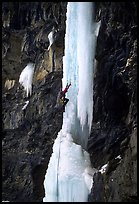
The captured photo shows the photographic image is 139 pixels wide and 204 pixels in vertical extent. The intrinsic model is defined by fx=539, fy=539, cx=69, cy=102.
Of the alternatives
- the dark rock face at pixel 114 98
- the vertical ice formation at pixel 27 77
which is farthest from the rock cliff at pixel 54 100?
the vertical ice formation at pixel 27 77

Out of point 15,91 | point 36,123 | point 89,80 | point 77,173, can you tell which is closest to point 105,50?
point 89,80

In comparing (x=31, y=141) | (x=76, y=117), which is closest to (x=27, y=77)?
(x=31, y=141)

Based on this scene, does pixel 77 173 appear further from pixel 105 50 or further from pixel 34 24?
pixel 34 24

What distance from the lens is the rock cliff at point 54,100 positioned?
15.4 m

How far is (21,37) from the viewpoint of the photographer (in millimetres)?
23938

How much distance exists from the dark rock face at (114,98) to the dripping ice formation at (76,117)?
363 millimetres

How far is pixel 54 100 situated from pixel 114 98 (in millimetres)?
4727

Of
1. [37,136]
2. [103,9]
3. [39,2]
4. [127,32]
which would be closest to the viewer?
[127,32]

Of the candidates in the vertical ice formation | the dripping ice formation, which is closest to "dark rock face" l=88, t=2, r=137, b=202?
the dripping ice formation

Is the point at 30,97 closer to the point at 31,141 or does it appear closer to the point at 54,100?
the point at 54,100

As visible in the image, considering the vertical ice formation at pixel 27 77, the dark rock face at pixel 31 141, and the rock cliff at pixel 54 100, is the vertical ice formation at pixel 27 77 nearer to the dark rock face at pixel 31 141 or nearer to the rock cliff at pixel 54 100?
the rock cliff at pixel 54 100

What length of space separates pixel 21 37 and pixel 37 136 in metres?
5.14

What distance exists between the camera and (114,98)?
1662cm

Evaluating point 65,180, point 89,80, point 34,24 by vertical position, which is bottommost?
point 65,180
